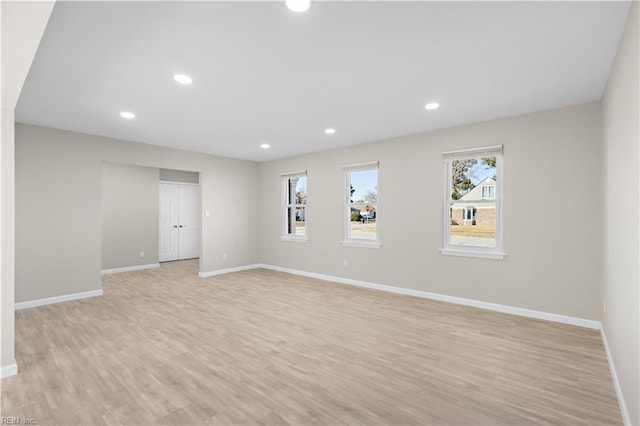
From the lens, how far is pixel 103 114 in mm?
3955

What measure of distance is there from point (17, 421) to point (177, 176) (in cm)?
760

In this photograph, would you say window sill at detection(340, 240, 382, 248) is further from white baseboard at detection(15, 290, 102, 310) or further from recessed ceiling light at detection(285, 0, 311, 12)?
white baseboard at detection(15, 290, 102, 310)

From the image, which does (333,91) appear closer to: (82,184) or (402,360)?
(402,360)

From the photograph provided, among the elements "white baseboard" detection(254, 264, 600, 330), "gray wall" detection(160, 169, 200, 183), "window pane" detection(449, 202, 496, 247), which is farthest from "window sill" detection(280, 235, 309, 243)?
"gray wall" detection(160, 169, 200, 183)

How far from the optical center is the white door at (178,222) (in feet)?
28.3

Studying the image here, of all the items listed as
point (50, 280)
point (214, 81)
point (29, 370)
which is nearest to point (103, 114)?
point (214, 81)

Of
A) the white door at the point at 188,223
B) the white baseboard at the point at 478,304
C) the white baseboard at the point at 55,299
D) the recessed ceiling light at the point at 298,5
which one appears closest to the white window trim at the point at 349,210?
the white baseboard at the point at 478,304

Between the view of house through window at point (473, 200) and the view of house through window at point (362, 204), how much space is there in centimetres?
132

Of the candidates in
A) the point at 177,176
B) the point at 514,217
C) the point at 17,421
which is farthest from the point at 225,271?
the point at 514,217

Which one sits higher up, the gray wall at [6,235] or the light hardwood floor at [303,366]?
the gray wall at [6,235]

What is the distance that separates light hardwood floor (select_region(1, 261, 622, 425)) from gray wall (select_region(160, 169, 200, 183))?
4773 millimetres

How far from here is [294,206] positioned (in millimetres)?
7055

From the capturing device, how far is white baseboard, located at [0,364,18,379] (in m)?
2.48

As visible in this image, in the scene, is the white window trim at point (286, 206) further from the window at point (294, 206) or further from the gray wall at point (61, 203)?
the gray wall at point (61, 203)
